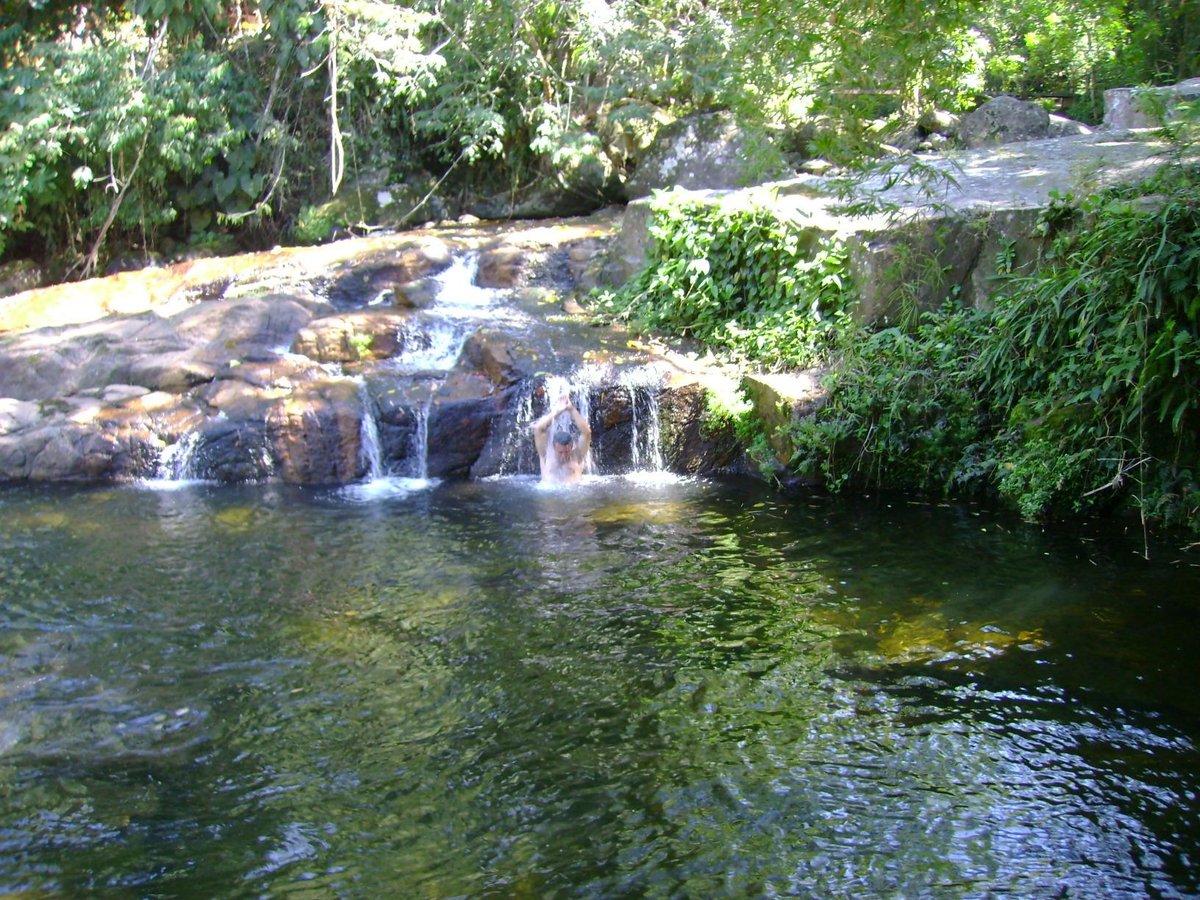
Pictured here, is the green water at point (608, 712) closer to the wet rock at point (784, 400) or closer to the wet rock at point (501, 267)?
the wet rock at point (784, 400)

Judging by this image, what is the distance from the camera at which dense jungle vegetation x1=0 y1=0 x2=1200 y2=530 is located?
6.86m

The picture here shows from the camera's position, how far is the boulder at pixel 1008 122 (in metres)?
13.8

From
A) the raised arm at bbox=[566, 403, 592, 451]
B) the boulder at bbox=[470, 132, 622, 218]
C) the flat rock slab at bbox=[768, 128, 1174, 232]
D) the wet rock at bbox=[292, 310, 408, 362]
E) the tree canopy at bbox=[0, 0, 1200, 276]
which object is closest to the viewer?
the flat rock slab at bbox=[768, 128, 1174, 232]

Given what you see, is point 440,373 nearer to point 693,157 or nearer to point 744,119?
point 744,119

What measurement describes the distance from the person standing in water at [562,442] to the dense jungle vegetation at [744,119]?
5.58 feet

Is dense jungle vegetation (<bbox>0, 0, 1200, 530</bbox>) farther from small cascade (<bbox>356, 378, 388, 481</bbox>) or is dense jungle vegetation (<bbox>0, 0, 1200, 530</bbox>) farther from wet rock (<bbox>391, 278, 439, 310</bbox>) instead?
small cascade (<bbox>356, 378, 388, 481</bbox>)

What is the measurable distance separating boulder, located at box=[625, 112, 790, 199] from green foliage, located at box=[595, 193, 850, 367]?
3768mm

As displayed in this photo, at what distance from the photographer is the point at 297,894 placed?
12.0 ft

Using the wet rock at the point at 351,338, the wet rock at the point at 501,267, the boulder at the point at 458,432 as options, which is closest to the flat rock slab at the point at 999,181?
the wet rock at the point at 501,267

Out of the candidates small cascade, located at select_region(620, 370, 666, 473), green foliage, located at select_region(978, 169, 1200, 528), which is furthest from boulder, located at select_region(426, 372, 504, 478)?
green foliage, located at select_region(978, 169, 1200, 528)

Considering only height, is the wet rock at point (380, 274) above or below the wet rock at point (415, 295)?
above

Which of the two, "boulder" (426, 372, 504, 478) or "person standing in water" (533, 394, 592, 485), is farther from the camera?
"boulder" (426, 372, 504, 478)

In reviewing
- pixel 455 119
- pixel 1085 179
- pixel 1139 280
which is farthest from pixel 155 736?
pixel 455 119

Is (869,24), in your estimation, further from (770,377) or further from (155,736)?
(155,736)
